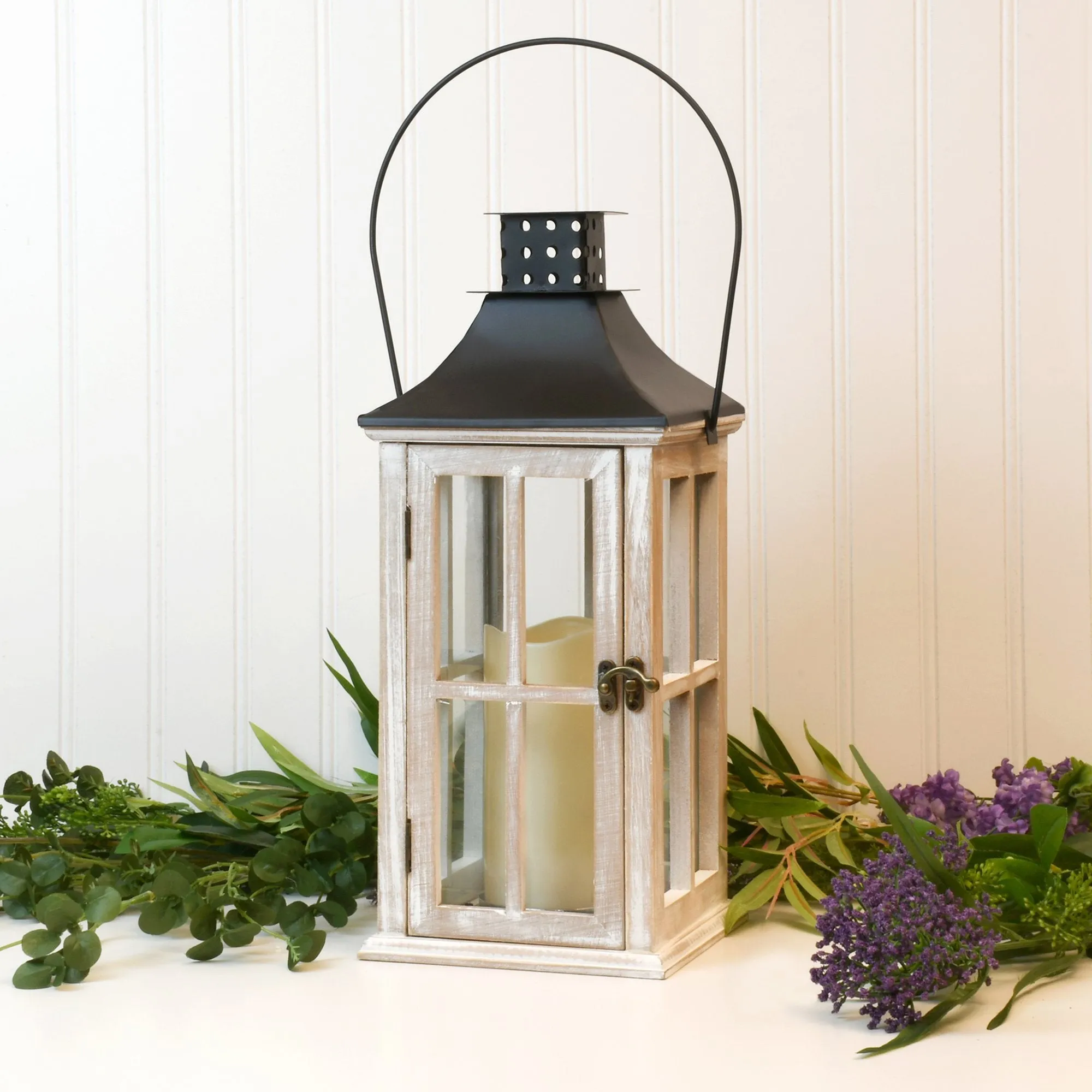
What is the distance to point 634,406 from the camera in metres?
0.95

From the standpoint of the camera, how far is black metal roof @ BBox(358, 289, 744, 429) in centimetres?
96

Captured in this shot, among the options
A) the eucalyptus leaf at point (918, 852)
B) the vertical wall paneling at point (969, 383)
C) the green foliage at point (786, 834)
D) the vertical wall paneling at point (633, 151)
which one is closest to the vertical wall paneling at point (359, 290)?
the vertical wall paneling at point (633, 151)

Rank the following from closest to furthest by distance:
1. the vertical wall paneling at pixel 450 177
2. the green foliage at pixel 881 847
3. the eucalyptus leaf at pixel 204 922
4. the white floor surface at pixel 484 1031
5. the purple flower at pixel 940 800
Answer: the white floor surface at pixel 484 1031 < the green foliage at pixel 881 847 < the eucalyptus leaf at pixel 204 922 < the purple flower at pixel 940 800 < the vertical wall paneling at pixel 450 177

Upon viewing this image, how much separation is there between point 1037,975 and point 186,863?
2.00 ft

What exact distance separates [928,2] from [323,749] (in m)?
0.86

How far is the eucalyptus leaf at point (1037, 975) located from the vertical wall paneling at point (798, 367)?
14.6 inches

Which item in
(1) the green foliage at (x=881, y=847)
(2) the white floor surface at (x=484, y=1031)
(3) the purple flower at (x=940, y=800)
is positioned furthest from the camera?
(3) the purple flower at (x=940, y=800)

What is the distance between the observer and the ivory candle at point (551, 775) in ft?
3.29

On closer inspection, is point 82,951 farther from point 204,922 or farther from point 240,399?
point 240,399

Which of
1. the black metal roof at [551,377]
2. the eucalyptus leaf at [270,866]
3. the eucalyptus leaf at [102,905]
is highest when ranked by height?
the black metal roof at [551,377]

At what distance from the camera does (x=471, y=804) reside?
1.02 m

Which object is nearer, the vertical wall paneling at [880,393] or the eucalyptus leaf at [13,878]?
the eucalyptus leaf at [13,878]

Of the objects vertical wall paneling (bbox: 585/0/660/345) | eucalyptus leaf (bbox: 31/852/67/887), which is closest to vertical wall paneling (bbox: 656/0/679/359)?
vertical wall paneling (bbox: 585/0/660/345)

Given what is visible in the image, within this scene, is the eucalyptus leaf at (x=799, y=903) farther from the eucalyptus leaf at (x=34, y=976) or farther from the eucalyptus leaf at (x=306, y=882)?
the eucalyptus leaf at (x=34, y=976)
